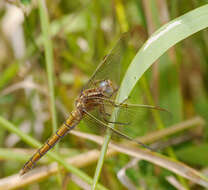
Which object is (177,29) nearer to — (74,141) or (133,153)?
(133,153)

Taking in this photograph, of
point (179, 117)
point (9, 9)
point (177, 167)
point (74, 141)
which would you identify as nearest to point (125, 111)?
point (177, 167)

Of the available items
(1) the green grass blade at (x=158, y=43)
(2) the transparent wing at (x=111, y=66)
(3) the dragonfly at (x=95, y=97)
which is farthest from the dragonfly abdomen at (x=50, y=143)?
(1) the green grass blade at (x=158, y=43)

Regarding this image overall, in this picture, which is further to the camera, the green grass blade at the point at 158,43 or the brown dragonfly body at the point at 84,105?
the brown dragonfly body at the point at 84,105

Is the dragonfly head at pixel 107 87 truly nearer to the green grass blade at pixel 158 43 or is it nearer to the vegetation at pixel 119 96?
the vegetation at pixel 119 96

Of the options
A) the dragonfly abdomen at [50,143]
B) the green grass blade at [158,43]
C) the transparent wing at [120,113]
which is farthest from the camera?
the dragonfly abdomen at [50,143]

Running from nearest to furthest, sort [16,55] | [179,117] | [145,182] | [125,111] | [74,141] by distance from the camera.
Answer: [125,111] → [145,182] → [179,117] → [74,141] → [16,55]

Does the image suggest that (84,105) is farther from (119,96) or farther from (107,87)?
(119,96)

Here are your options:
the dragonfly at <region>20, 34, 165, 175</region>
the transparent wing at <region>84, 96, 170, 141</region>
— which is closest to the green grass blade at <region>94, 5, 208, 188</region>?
the transparent wing at <region>84, 96, 170, 141</region>
